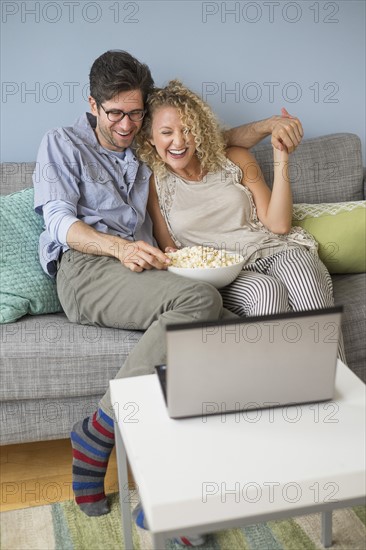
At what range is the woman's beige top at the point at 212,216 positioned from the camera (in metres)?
2.34

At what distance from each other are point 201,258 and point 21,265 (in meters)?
0.56

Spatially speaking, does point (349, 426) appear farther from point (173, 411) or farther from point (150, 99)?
point (150, 99)

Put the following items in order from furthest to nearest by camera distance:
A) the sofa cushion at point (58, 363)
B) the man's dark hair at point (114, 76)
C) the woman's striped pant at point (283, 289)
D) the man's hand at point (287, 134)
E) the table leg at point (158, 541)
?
the man's hand at point (287, 134) → the man's dark hair at point (114, 76) → the woman's striped pant at point (283, 289) → the sofa cushion at point (58, 363) → the table leg at point (158, 541)

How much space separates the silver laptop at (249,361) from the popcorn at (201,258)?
0.74m

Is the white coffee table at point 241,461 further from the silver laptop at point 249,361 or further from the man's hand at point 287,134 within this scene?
the man's hand at point 287,134

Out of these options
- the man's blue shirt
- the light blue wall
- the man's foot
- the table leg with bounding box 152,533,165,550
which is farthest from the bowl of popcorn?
the table leg with bounding box 152,533,165,550

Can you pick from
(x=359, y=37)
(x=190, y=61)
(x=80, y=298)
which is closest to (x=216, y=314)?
(x=80, y=298)

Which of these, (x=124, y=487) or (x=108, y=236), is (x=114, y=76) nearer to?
(x=108, y=236)

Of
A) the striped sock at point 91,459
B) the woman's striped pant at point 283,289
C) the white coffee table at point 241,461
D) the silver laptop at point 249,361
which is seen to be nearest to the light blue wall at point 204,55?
the woman's striped pant at point 283,289

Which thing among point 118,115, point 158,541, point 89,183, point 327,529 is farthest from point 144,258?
point 158,541

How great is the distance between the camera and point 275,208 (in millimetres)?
2344

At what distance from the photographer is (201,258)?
205cm

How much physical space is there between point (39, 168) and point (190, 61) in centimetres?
79

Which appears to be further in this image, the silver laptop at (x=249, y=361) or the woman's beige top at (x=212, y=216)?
the woman's beige top at (x=212, y=216)
